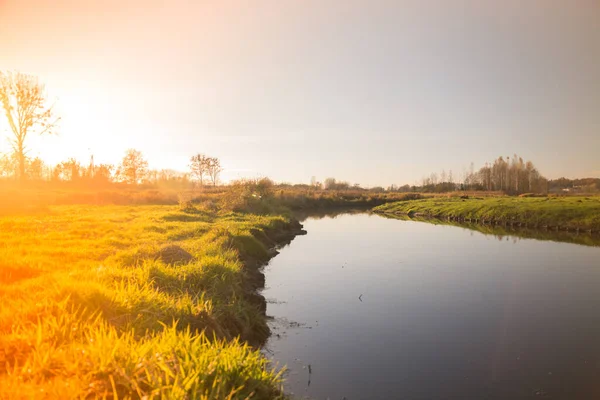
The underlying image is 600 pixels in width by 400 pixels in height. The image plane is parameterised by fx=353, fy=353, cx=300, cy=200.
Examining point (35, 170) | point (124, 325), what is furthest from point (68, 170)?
point (124, 325)

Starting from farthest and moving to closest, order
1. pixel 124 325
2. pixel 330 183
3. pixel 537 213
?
pixel 330 183 < pixel 537 213 < pixel 124 325

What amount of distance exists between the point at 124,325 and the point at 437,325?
8.00m

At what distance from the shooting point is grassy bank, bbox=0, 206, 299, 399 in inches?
128

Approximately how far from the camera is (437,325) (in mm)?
9680

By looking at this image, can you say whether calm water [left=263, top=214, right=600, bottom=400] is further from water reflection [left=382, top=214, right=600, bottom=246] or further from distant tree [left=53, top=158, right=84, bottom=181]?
distant tree [left=53, top=158, right=84, bottom=181]

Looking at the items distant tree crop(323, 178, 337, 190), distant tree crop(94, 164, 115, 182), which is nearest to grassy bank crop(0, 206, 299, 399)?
distant tree crop(94, 164, 115, 182)

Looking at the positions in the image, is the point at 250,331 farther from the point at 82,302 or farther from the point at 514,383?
the point at 514,383

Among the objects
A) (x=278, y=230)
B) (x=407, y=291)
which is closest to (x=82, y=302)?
(x=407, y=291)

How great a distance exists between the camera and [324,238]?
86.5 ft

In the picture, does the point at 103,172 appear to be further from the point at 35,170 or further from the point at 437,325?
the point at 437,325

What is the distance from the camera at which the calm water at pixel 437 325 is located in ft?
22.3

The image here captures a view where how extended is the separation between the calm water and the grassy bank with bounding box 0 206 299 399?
1.27m

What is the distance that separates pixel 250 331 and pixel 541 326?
779 cm

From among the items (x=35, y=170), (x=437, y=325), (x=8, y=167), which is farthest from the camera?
(x=35, y=170)
